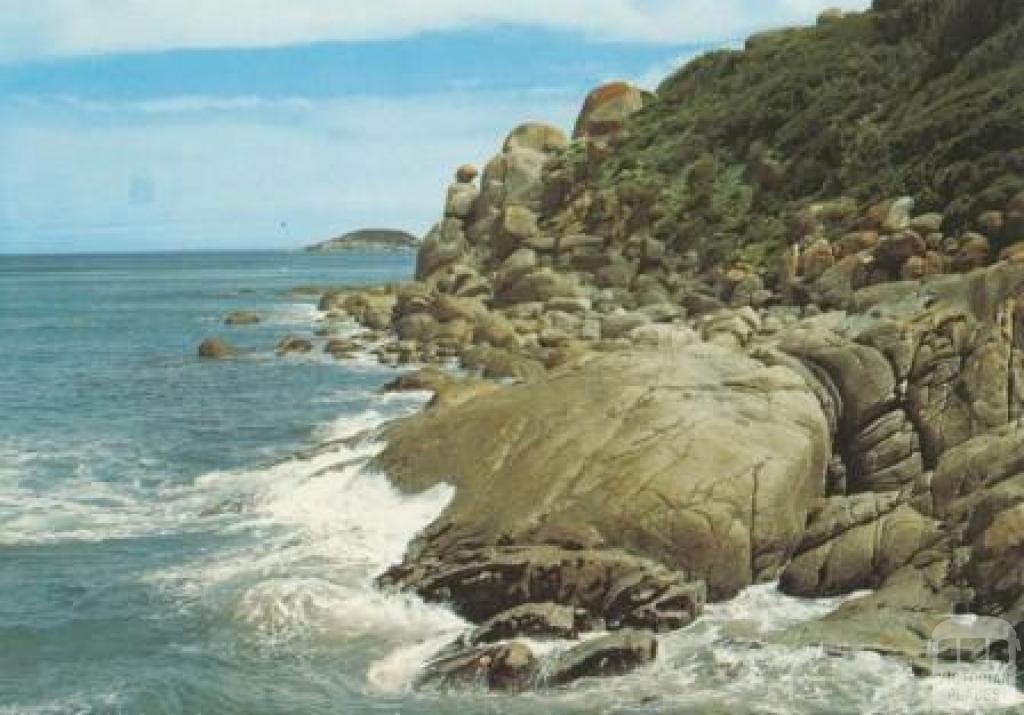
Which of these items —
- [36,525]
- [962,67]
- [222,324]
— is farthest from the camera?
[222,324]

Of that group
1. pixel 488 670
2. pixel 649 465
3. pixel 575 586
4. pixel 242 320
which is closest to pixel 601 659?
pixel 488 670

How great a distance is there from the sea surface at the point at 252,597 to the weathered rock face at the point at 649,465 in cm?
A: 95

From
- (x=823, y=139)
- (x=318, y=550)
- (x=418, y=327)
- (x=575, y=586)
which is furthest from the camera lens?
(x=823, y=139)

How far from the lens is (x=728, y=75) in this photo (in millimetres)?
80812

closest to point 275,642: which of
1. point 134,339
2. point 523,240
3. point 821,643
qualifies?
point 821,643

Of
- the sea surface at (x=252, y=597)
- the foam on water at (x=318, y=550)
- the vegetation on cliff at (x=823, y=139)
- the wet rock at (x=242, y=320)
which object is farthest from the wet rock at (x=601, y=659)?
the wet rock at (x=242, y=320)

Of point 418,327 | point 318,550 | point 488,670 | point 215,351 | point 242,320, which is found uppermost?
point 418,327

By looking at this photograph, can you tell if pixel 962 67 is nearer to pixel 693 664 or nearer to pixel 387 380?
pixel 387 380

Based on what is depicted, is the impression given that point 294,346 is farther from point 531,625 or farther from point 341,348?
point 531,625

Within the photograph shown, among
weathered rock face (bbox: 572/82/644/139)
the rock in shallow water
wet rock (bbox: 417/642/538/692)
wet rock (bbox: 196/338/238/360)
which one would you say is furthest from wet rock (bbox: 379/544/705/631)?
weathered rock face (bbox: 572/82/644/139)

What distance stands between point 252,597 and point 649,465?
6758 millimetres

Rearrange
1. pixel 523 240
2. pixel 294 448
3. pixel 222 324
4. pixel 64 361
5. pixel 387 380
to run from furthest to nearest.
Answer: pixel 222 324
pixel 523 240
pixel 64 361
pixel 387 380
pixel 294 448

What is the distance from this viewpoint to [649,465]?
66.0ft

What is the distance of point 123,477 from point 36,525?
4.90 m
